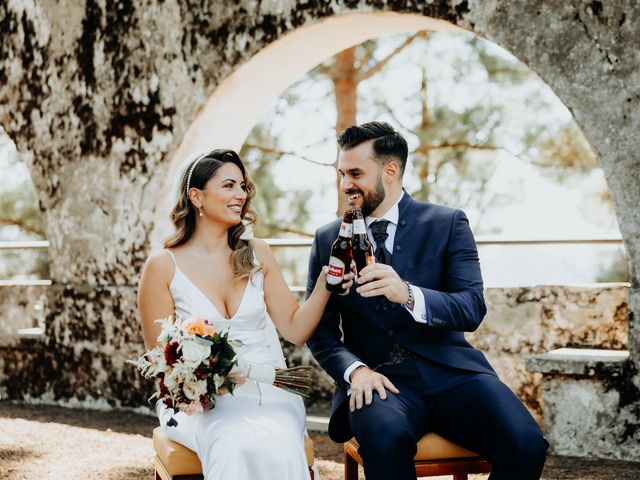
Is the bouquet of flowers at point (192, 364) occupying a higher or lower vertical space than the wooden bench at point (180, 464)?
higher

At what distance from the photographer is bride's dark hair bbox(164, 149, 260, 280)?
12.2ft

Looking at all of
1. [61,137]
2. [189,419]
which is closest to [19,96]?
[61,137]

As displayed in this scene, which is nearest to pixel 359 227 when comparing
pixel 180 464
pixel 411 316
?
pixel 411 316

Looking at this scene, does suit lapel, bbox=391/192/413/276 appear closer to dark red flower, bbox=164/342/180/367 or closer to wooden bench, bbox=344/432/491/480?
wooden bench, bbox=344/432/491/480

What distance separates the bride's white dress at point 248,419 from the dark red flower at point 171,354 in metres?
0.23

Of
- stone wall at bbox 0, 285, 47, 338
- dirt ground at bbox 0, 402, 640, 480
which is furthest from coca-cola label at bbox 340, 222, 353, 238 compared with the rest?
stone wall at bbox 0, 285, 47, 338

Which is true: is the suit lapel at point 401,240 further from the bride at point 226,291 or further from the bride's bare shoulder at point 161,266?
the bride's bare shoulder at point 161,266

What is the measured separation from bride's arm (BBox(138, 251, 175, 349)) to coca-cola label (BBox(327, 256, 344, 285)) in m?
Answer: 0.68

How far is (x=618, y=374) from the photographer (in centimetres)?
464

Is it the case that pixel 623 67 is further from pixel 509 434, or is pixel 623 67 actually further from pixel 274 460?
pixel 274 460

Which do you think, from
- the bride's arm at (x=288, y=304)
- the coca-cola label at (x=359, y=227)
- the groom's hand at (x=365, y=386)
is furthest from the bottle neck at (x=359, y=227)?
the groom's hand at (x=365, y=386)

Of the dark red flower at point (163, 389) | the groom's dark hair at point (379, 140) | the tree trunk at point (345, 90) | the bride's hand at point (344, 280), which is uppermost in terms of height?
the tree trunk at point (345, 90)

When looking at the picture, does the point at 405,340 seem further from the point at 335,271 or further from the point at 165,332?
the point at 165,332

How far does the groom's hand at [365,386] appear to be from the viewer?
3.22m
